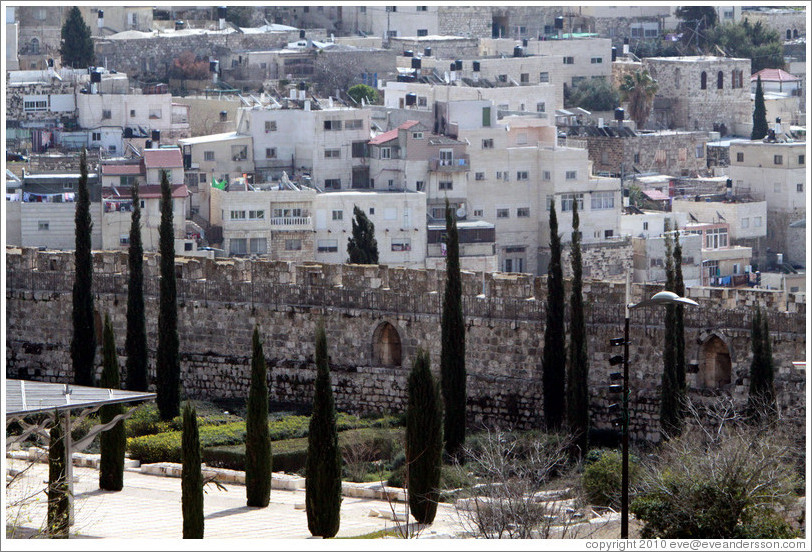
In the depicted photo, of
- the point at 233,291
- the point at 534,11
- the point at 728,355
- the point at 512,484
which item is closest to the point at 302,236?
the point at 233,291

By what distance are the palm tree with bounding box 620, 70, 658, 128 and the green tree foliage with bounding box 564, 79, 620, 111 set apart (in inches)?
20.2

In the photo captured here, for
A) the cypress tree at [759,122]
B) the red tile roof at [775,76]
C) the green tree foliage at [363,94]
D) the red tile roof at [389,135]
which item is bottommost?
the red tile roof at [389,135]

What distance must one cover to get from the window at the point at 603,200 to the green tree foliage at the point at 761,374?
126 ft

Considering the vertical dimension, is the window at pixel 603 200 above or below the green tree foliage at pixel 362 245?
above

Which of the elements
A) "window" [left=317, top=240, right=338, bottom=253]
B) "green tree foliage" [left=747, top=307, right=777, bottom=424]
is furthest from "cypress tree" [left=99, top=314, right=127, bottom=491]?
"window" [left=317, top=240, right=338, bottom=253]

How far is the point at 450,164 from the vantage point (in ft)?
249

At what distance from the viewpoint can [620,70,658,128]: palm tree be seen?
103 metres

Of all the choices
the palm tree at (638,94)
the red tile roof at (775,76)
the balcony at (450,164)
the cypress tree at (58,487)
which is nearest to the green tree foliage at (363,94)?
the palm tree at (638,94)

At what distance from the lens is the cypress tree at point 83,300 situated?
149 ft

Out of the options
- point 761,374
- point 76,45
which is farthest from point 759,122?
point 761,374

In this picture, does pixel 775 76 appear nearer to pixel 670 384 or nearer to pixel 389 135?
pixel 389 135

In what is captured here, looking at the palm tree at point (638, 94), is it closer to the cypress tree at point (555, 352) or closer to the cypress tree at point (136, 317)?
the cypress tree at point (136, 317)

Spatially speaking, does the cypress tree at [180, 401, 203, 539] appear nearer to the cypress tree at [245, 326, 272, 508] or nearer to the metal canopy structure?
the metal canopy structure

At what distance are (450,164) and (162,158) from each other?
9725mm
